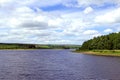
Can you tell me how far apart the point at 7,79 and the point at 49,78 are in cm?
891

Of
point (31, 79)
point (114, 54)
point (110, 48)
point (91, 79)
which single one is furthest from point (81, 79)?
point (110, 48)

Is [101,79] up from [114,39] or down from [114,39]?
down

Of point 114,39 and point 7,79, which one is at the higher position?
point 114,39

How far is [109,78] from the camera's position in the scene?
55.7m

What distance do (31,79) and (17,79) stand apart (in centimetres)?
290

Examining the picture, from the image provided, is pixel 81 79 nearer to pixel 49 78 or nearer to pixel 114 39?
pixel 49 78

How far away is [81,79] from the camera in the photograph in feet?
179

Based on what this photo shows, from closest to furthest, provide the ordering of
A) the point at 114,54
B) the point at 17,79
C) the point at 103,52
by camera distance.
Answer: the point at 17,79, the point at 114,54, the point at 103,52

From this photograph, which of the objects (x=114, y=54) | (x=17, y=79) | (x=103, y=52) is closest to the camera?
(x=17, y=79)

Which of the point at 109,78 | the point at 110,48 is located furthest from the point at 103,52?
the point at 109,78

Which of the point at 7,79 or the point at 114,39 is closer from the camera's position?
the point at 7,79

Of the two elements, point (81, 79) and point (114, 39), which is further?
point (114, 39)

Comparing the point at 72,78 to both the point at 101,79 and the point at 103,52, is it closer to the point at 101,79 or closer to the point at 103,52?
the point at 101,79

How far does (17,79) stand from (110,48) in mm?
153512
